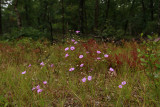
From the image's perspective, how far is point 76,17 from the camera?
18438 millimetres

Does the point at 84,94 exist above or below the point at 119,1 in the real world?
below

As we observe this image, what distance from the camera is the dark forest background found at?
8.90 m

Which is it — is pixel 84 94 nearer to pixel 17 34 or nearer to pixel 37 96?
pixel 37 96

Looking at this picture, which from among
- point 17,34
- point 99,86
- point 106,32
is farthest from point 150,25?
point 99,86

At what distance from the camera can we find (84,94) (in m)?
1.85

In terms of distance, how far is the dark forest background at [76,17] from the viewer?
8904 mm

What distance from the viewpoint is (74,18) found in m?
18.2

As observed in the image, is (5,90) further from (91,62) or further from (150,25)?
(150,25)

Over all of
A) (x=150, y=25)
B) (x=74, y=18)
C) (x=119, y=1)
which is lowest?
(x=150, y=25)

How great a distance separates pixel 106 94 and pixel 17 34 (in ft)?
27.1

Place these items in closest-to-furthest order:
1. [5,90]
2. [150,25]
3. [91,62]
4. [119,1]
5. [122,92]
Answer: [122,92]
[5,90]
[91,62]
[150,25]
[119,1]

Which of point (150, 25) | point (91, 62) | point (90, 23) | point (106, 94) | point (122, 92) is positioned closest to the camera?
point (122, 92)

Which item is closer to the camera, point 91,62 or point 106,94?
point 106,94

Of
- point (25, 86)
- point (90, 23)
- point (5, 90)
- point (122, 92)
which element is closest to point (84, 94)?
point (122, 92)
